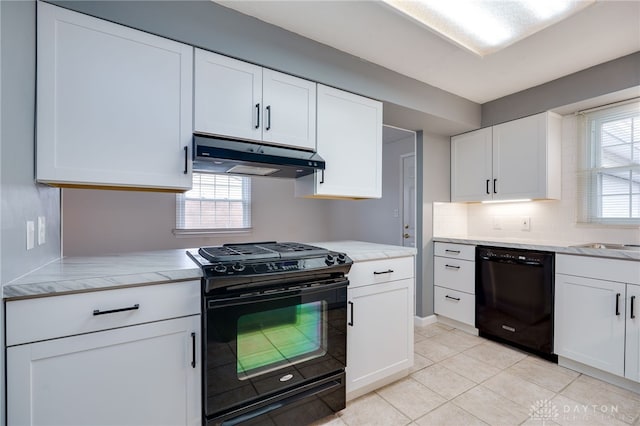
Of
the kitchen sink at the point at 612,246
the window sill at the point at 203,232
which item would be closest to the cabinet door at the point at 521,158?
the kitchen sink at the point at 612,246

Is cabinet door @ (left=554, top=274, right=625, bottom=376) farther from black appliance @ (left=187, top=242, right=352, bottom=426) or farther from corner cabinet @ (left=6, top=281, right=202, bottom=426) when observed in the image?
corner cabinet @ (left=6, top=281, right=202, bottom=426)

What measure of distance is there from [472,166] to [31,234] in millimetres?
3627

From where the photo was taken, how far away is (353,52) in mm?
2193

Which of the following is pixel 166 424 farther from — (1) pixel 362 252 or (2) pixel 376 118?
(2) pixel 376 118

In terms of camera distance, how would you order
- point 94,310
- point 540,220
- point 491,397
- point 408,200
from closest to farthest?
1. point 94,310
2. point 491,397
3. point 540,220
4. point 408,200

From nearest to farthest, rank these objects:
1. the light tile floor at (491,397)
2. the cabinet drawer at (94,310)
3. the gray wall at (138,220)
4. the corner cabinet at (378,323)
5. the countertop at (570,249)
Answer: the cabinet drawer at (94,310)
the light tile floor at (491,397)
the corner cabinet at (378,323)
the countertop at (570,249)
the gray wall at (138,220)

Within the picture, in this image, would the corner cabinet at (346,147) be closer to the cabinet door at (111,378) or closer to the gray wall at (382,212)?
the cabinet door at (111,378)

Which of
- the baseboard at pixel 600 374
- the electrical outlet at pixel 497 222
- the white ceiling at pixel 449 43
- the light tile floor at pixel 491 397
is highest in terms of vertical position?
the white ceiling at pixel 449 43

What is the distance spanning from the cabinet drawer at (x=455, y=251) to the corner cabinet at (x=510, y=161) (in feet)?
1.97

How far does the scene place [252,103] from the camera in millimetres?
1853

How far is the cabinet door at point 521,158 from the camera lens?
271cm

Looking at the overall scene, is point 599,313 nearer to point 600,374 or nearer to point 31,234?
point 600,374

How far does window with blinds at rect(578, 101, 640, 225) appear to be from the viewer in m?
2.43

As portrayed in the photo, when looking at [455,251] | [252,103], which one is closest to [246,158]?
[252,103]
